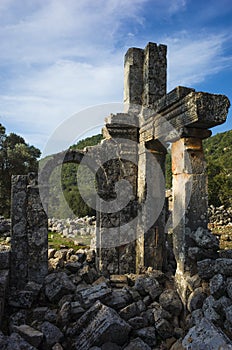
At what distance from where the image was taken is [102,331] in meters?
4.08

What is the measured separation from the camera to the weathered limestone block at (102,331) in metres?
4.07

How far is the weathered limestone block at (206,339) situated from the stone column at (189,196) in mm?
1605

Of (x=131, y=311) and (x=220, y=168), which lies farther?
(x=220, y=168)

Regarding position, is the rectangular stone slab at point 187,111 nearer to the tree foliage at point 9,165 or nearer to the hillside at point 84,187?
the hillside at point 84,187

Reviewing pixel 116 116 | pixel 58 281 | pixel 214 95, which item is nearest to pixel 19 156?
pixel 116 116

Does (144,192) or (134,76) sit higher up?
(134,76)

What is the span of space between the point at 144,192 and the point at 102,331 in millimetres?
3833

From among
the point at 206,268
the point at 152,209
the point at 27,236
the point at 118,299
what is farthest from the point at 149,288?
the point at 27,236

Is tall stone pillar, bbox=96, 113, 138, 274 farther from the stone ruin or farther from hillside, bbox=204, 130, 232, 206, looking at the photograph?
hillside, bbox=204, 130, 232, 206

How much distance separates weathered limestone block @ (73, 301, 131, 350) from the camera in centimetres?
407

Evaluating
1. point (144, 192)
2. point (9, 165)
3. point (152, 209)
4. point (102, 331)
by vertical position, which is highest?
point (9, 165)

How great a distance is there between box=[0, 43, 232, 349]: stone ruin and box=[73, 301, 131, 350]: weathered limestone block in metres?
0.24

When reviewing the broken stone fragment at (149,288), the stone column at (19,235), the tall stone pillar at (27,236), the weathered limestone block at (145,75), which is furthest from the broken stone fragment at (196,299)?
the weathered limestone block at (145,75)

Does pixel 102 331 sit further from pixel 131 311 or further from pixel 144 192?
pixel 144 192
